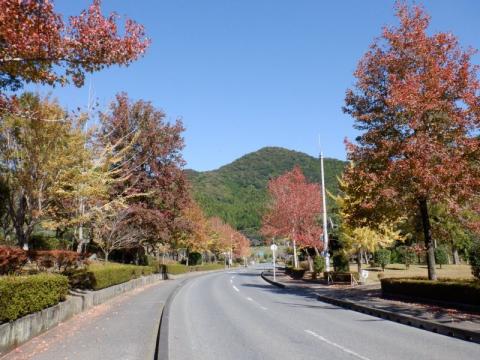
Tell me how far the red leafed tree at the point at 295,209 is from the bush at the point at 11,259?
3098 cm

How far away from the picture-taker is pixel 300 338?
34.1ft

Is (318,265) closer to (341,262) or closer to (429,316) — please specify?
(341,262)

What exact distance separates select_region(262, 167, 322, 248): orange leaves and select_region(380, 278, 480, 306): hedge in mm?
22757

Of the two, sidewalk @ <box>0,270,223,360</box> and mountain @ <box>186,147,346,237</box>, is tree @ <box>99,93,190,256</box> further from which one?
mountain @ <box>186,147,346,237</box>

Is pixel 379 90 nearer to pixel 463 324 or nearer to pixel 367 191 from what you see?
pixel 367 191

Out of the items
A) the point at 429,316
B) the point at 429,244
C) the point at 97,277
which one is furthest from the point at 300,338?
the point at 97,277

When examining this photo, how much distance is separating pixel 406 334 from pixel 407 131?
10.3 meters

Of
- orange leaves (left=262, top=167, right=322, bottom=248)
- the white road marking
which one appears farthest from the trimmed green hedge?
the white road marking

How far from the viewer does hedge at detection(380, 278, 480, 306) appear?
563 inches

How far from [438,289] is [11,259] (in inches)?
553

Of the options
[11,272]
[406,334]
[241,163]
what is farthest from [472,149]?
[241,163]

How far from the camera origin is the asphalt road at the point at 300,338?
863 centimetres

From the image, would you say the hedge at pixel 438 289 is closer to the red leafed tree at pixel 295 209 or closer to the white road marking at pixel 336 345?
the white road marking at pixel 336 345

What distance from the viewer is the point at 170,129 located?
1460 inches
